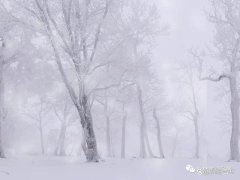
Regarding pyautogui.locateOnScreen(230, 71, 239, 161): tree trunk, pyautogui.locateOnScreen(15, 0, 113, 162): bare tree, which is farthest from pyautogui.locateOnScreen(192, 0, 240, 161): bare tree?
pyautogui.locateOnScreen(15, 0, 113, 162): bare tree

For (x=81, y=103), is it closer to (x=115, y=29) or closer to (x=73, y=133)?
(x=115, y=29)

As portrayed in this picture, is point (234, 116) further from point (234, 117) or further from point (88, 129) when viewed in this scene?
point (88, 129)

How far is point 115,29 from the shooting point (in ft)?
84.7

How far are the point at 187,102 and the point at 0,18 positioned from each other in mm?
32503

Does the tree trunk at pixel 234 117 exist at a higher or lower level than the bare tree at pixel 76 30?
lower

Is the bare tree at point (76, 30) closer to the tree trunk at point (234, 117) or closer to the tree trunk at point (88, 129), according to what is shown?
the tree trunk at point (88, 129)

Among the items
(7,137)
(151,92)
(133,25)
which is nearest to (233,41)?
(133,25)

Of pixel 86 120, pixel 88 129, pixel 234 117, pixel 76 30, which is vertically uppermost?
pixel 76 30

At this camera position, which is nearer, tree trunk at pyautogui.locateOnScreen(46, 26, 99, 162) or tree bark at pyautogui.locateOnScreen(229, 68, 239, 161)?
tree trunk at pyautogui.locateOnScreen(46, 26, 99, 162)

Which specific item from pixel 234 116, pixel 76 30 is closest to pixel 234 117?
pixel 234 116

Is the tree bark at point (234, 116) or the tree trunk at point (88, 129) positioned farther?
the tree bark at point (234, 116)

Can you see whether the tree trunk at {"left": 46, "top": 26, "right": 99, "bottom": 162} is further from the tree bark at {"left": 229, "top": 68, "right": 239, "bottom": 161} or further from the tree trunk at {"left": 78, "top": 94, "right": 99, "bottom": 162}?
the tree bark at {"left": 229, "top": 68, "right": 239, "bottom": 161}

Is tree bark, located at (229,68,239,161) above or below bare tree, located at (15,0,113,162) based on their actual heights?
below

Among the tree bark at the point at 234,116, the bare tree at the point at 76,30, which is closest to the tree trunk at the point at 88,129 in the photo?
the bare tree at the point at 76,30
